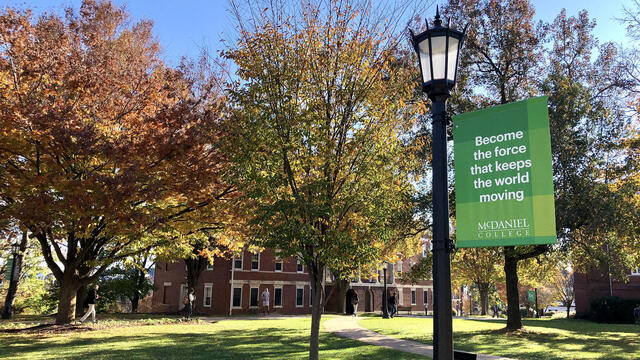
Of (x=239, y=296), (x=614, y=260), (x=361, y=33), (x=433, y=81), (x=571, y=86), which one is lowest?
(x=239, y=296)

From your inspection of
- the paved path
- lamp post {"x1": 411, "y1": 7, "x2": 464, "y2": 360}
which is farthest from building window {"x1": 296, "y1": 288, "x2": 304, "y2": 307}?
lamp post {"x1": 411, "y1": 7, "x2": 464, "y2": 360}

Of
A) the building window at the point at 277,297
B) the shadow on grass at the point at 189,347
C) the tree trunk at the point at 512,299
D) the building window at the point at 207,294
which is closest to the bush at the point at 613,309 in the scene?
the tree trunk at the point at 512,299

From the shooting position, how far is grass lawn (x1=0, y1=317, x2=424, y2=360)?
492 inches

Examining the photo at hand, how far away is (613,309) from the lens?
109 feet

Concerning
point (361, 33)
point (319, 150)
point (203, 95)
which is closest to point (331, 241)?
point (319, 150)

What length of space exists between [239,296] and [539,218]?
1449 inches

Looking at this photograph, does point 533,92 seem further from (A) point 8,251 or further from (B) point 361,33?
(A) point 8,251

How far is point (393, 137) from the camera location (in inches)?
406

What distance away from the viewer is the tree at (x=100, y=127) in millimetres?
13195

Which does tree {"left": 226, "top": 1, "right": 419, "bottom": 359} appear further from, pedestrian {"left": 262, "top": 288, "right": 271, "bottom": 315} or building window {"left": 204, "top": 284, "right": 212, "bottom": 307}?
building window {"left": 204, "top": 284, "right": 212, "bottom": 307}

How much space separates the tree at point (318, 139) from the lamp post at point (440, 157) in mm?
4353

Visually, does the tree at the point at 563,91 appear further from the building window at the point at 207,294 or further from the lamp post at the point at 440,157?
the building window at the point at 207,294

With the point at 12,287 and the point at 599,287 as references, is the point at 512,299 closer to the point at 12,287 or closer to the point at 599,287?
the point at 599,287

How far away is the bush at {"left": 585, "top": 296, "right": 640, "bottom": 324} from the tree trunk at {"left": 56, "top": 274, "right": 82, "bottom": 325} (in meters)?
34.4
